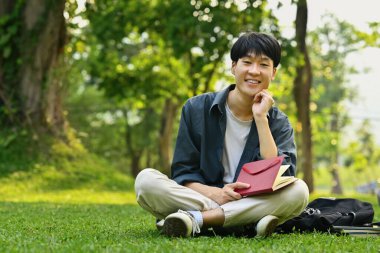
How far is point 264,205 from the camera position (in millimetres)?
4133

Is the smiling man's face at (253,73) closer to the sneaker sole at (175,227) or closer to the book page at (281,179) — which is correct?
the book page at (281,179)

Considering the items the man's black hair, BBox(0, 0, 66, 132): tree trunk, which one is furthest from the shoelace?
BBox(0, 0, 66, 132): tree trunk

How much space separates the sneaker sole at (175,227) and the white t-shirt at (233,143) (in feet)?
2.34

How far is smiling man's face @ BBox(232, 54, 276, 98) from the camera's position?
441 cm

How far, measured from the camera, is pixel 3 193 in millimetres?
10258

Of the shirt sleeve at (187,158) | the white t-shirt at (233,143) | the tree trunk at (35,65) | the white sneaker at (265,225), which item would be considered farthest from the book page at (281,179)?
the tree trunk at (35,65)

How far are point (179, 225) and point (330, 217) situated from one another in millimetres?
1257

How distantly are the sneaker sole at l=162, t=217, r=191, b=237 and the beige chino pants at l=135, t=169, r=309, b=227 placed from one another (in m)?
0.28

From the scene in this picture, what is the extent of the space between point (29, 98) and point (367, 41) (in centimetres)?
739

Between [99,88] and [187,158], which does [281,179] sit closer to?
[187,158]

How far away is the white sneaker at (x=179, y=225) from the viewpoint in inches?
153

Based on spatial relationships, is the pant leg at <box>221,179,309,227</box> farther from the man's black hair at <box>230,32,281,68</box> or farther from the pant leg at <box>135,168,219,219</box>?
the man's black hair at <box>230,32,281,68</box>

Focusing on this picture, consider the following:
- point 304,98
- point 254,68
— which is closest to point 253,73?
point 254,68

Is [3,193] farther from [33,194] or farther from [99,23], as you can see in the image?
[99,23]
